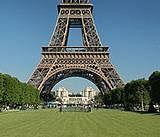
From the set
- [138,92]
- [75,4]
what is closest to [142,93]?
[138,92]

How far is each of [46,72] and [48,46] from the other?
18.4ft

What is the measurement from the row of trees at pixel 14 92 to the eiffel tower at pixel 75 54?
2388 millimetres

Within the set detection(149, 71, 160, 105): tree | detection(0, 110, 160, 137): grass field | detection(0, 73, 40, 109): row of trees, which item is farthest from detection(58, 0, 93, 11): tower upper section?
detection(0, 110, 160, 137): grass field

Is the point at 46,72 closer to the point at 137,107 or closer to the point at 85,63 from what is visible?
the point at 85,63

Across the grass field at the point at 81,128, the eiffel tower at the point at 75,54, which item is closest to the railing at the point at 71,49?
the eiffel tower at the point at 75,54

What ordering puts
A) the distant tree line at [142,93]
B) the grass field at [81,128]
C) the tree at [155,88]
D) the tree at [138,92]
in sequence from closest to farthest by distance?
the grass field at [81,128], the tree at [155,88], the distant tree line at [142,93], the tree at [138,92]

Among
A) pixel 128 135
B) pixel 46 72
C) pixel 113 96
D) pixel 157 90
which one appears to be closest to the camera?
pixel 128 135

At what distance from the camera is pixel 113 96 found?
300 ft

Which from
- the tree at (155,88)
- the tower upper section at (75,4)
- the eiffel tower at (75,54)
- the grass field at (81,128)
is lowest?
the grass field at (81,128)

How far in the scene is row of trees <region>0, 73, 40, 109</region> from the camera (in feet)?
231

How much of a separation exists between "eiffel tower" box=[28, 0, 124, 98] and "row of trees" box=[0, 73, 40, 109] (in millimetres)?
2388

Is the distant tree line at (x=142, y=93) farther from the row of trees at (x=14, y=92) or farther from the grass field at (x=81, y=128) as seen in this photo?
the grass field at (x=81, y=128)

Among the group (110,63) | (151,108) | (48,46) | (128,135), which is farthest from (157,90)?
(128,135)

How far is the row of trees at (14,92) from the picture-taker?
70475 millimetres
